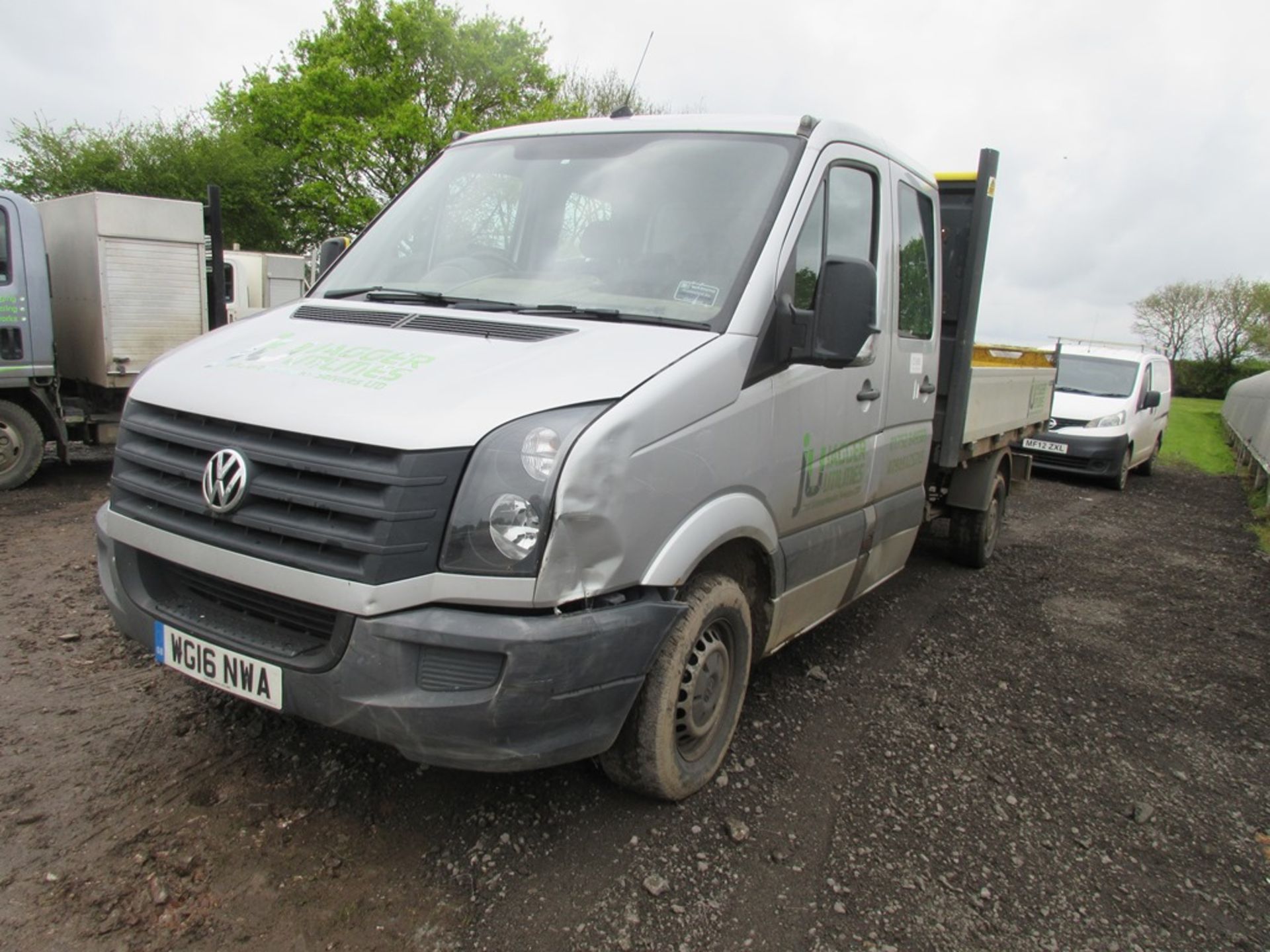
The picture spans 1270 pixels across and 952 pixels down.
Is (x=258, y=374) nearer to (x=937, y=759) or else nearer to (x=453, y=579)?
(x=453, y=579)

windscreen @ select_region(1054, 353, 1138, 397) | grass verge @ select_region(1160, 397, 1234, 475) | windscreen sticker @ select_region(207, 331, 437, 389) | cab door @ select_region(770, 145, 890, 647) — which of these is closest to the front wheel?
windscreen @ select_region(1054, 353, 1138, 397)

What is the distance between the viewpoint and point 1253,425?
1510 cm

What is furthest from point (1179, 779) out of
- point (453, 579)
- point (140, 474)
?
point (140, 474)

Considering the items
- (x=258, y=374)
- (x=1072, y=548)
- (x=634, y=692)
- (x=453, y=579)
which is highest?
(x=258, y=374)

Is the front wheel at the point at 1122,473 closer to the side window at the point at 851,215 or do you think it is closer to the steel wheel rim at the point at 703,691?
the side window at the point at 851,215

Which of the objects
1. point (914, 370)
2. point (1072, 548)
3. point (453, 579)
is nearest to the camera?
point (453, 579)

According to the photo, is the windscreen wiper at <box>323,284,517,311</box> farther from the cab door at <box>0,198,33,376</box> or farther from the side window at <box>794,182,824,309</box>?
the cab door at <box>0,198,33,376</box>

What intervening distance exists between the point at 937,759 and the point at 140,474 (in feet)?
10.3

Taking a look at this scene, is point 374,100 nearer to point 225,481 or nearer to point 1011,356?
point 1011,356

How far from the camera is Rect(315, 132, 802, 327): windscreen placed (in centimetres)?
312

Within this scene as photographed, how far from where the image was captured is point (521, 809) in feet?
9.73

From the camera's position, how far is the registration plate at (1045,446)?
11.8m

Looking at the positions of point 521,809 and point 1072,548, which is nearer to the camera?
point 521,809

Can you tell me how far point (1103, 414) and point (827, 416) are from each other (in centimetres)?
995
